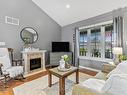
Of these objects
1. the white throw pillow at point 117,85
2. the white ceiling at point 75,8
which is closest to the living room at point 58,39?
the white ceiling at point 75,8

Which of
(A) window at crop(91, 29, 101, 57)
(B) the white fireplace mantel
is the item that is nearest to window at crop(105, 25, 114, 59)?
(A) window at crop(91, 29, 101, 57)

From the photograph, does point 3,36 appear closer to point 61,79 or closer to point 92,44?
point 61,79

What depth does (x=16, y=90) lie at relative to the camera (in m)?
2.98

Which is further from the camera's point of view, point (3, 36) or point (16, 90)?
point (3, 36)

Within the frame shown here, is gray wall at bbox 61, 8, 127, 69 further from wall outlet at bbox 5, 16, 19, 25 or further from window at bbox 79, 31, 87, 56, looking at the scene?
wall outlet at bbox 5, 16, 19, 25

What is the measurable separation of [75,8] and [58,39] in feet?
7.64

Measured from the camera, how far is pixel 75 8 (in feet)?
15.4

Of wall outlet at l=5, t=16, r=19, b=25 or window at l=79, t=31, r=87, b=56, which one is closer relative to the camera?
wall outlet at l=5, t=16, r=19, b=25

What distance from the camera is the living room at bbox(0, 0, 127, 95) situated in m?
3.28

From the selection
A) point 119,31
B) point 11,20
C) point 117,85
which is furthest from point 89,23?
point 117,85

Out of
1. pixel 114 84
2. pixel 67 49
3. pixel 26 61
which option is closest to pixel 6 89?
pixel 26 61

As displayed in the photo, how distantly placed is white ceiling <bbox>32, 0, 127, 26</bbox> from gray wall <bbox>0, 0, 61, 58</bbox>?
1.20ft

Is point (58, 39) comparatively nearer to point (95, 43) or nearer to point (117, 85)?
point (95, 43)

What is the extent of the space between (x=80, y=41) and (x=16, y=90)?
3.79 m
